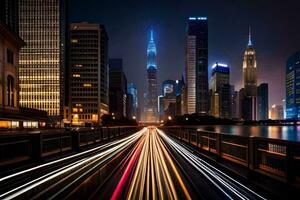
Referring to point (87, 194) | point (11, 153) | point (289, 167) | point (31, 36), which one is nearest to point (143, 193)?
point (87, 194)

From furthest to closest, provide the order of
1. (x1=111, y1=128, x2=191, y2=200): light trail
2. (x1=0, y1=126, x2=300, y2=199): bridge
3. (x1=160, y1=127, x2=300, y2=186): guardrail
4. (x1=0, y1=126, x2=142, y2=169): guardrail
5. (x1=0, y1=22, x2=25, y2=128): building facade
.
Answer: (x1=0, y1=22, x2=25, y2=128): building facade, (x1=0, y1=126, x2=142, y2=169): guardrail, (x1=111, y1=128, x2=191, y2=200): light trail, (x1=0, y1=126, x2=300, y2=199): bridge, (x1=160, y1=127, x2=300, y2=186): guardrail

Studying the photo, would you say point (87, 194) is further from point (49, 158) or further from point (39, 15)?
point (39, 15)

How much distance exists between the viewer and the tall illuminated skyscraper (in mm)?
177000

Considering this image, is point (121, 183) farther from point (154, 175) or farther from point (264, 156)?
point (264, 156)

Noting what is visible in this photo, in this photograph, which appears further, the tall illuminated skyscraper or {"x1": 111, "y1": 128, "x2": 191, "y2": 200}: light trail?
the tall illuminated skyscraper

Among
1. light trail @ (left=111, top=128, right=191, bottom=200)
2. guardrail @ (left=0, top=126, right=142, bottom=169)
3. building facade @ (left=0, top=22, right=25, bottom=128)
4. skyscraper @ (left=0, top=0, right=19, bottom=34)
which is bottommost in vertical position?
light trail @ (left=111, top=128, right=191, bottom=200)

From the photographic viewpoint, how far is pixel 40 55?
176500mm

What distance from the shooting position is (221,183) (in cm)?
1159

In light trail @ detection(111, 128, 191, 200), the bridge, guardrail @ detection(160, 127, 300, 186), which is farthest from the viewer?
light trail @ detection(111, 128, 191, 200)

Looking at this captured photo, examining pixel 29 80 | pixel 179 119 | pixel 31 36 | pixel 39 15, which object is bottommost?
pixel 179 119

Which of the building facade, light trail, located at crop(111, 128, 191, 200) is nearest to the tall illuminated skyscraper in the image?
the building facade

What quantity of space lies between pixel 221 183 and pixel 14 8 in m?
171

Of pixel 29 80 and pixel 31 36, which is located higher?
pixel 31 36

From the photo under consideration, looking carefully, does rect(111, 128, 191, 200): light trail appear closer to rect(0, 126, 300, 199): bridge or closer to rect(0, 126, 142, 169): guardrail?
rect(0, 126, 300, 199): bridge
